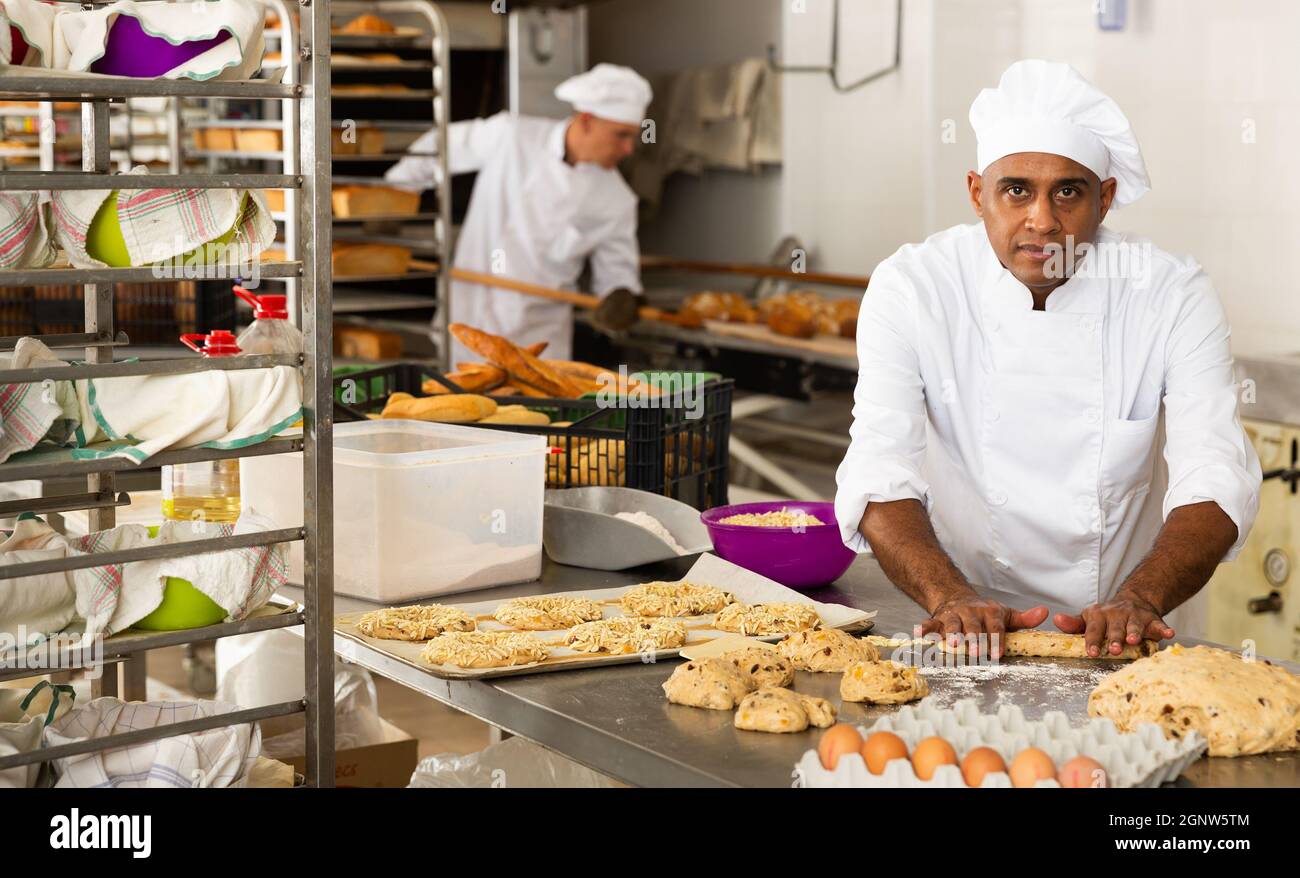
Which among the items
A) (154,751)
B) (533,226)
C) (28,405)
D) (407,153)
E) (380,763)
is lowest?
(380,763)

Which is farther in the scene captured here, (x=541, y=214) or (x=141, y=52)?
(x=541, y=214)

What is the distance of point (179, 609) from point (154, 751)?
170 mm

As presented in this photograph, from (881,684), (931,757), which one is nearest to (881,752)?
(931,757)

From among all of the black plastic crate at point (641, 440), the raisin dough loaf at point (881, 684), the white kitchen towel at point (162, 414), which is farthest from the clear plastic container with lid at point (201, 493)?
the raisin dough loaf at point (881, 684)

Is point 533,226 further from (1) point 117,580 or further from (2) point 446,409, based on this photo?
(1) point 117,580

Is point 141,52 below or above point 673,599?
above

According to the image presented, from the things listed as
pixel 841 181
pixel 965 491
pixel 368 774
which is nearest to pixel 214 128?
pixel 841 181

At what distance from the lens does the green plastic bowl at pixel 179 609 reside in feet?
5.38

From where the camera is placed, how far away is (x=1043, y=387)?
2340mm

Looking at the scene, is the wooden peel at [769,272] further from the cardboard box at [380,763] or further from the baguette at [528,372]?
the cardboard box at [380,763]

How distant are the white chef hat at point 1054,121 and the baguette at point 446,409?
103 centimetres

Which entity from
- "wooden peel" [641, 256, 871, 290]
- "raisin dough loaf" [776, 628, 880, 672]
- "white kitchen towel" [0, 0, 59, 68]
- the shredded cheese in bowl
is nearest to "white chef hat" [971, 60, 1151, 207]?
the shredded cheese in bowl

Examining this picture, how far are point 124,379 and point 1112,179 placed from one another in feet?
5.19
